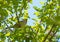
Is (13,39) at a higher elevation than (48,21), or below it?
below

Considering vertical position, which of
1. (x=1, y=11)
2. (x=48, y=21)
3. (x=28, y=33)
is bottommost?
(x=28, y=33)

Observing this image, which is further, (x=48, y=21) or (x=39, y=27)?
(x=39, y=27)

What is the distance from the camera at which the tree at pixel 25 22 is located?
4941 millimetres

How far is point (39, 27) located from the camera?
5.58 meters

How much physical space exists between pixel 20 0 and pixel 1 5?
785mm

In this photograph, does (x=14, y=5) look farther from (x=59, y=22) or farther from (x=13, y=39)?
(x=59, y=22)

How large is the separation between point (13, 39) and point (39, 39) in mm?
835

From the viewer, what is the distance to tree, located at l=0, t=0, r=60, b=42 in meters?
4.94

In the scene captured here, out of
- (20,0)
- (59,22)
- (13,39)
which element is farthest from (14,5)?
(59,22)

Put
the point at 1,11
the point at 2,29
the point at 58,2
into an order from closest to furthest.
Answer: the point at 1,11, the point at 58,2, the point at 2,29

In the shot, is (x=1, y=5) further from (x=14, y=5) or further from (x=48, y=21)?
(x=48, y=21)

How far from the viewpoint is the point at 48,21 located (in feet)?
16.3

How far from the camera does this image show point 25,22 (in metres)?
5.62

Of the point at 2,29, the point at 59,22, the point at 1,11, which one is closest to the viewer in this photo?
the point at 59,22
